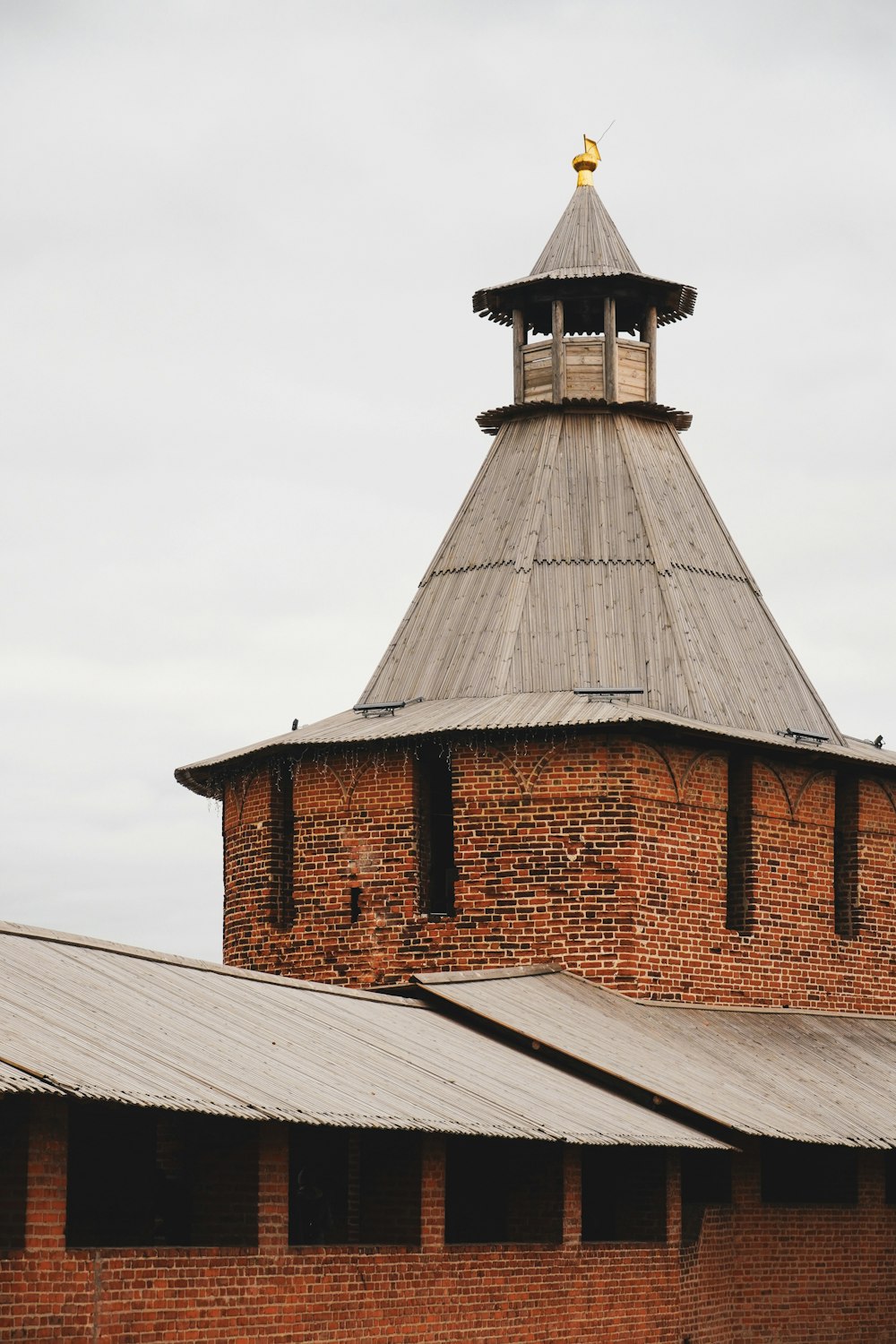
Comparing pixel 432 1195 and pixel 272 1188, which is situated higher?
pixel 272 1188

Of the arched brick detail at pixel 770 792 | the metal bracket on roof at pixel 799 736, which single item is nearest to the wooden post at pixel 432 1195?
the arched brick detail at pixel 770 792

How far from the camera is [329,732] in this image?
25328 mm

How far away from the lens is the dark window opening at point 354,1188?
17.4 metres

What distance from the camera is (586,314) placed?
28.5 meters

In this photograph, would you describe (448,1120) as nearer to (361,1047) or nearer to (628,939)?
(361,1047)

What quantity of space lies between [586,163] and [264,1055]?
615 inches

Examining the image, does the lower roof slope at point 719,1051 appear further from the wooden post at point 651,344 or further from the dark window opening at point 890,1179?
the wooden post at point 651,344

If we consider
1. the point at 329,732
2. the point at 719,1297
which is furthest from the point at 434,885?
the point at 719,1297

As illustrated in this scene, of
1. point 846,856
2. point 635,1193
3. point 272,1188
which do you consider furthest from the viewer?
point 846,856

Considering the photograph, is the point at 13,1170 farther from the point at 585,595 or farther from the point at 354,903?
the point at 585,595

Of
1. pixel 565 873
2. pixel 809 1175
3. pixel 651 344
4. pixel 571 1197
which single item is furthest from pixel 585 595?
pixel 571 1197

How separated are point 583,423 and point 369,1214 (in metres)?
12.2

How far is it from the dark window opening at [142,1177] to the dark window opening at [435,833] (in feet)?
23.2

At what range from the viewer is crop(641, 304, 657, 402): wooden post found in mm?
28156
